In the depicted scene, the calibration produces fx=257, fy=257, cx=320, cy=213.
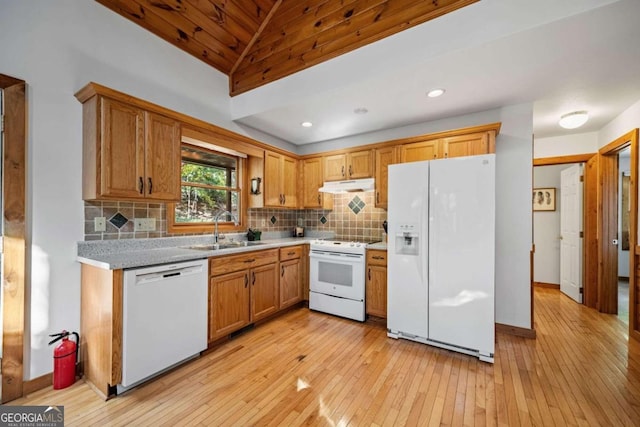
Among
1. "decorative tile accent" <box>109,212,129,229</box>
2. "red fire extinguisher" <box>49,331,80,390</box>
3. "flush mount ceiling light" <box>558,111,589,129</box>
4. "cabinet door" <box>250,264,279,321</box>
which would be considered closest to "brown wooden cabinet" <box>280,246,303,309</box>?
"cabinet door" <box>250,264,279,321</box>

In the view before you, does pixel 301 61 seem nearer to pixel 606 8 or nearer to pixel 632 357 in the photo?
pixel 606 8

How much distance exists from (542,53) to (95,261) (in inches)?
138

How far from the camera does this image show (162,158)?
2330 mm

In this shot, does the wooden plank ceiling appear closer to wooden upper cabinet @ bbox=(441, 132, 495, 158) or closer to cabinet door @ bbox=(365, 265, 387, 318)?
wooden upper cabinet @ bbox=(441, 132, 495, 158)

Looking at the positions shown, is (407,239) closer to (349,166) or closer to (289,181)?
(349,166)

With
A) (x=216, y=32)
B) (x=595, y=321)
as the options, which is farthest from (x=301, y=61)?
(x=595, y=321)

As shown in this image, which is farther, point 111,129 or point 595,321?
point 595,321

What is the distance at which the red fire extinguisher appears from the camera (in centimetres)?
182

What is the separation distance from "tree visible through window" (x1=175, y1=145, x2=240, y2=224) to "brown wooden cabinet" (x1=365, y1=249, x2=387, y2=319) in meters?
1.92

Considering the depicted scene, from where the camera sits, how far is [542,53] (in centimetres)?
184

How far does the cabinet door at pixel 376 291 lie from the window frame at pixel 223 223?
6.00ft

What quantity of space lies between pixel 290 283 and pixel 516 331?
2581mm

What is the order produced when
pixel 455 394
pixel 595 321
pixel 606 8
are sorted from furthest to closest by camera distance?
pixel 595 321
pixel 455 394
pixel 606 8

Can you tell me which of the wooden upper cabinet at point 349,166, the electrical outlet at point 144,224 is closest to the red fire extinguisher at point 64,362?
the electrical outlet at point 144,224
